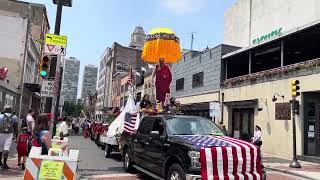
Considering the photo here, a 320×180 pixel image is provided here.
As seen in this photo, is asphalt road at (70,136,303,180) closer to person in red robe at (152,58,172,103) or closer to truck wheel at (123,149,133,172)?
truck wheel at (123,149,133,172)

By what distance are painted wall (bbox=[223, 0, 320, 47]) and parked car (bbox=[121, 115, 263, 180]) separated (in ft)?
66.4

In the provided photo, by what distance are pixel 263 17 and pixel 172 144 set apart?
27.6 m

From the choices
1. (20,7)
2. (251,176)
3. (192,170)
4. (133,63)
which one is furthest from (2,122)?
(133,63)

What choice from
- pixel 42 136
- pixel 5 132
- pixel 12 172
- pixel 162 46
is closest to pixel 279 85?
pixel 162 46

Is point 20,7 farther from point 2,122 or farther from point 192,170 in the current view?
point 192,170

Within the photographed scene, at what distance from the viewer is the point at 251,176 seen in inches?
321

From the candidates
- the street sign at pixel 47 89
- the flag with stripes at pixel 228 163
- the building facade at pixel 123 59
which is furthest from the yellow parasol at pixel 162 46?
the building facade at pixel 123 59

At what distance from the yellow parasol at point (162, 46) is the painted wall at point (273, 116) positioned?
7687mm

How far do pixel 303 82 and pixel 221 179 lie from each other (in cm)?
1438

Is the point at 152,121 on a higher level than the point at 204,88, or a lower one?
lower

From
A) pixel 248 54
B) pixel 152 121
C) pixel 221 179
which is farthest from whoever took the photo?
pixel 248 54

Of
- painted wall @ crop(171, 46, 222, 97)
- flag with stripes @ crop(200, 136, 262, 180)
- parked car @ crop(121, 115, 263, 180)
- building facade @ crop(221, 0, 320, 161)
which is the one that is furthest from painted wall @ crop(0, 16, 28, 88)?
flag with stripes @ crop(200, 136, 262, 180)

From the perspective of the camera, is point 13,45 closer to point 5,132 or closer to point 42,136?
point 5,132

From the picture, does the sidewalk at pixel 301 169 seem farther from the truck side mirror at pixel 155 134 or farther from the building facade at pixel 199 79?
the building facade at pixel 199 79
